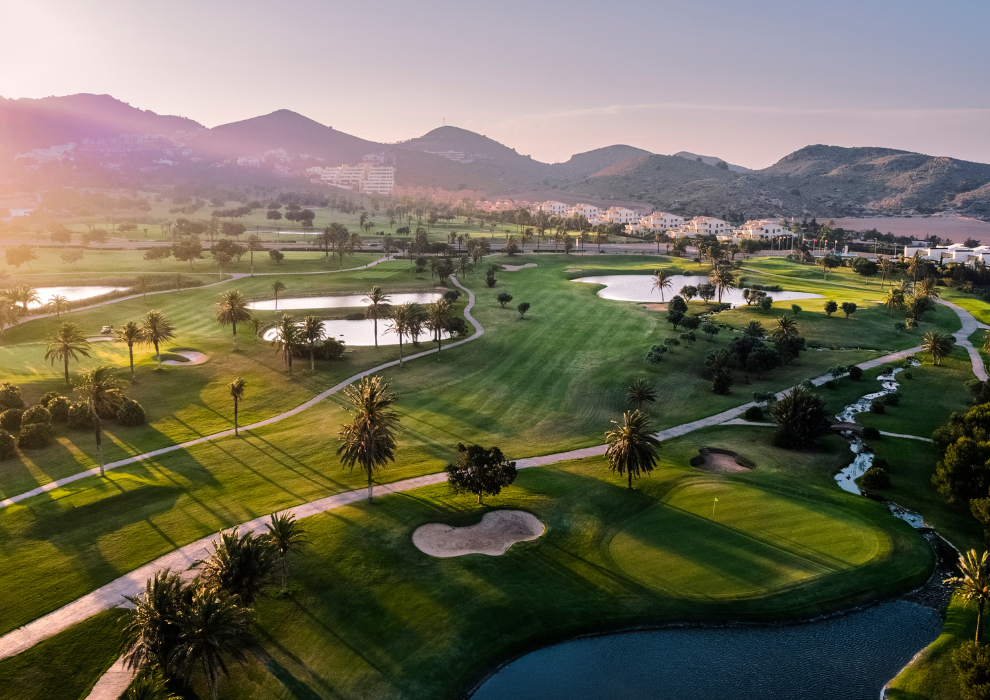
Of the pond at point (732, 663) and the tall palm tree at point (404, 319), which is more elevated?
the tall palm tree at point (404, 319)

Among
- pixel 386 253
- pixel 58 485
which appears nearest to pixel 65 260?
pixel 386 253

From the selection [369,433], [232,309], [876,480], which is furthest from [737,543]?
[232,309]

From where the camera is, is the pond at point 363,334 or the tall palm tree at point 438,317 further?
the pond at point 363,334

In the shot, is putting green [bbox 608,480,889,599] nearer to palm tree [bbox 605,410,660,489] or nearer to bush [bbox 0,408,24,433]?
palm tree [bbox 605,410,660,489]

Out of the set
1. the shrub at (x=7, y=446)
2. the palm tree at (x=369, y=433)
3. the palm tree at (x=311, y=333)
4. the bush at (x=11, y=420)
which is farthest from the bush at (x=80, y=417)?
the palm tree at (x=369, y=433)

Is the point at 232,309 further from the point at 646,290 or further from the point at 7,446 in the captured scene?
the point at 646,290

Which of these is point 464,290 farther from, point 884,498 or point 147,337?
point 884,498

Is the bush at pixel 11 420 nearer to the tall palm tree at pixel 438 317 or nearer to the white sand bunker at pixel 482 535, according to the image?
the white sand bunker at pixel 482 535
